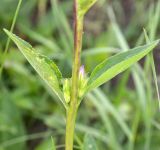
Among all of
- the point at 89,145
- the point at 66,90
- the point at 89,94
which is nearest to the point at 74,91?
the point at 66,90

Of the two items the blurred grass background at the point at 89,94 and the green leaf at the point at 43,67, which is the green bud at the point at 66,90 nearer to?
the green leaf at the point at 43,67

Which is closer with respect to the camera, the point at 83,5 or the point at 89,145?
the point at 83,5

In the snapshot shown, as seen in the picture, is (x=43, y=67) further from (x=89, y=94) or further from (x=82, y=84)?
(x=89, y=94)

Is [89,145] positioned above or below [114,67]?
below

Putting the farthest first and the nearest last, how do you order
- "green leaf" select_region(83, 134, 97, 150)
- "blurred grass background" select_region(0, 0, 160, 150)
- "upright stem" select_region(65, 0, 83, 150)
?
"blurred grass background" select_region(0, 0, 160, 150), "green leaf" select_region(83, 134, 97, 150), "upright stem" select_region(65, 0, 83, 150)

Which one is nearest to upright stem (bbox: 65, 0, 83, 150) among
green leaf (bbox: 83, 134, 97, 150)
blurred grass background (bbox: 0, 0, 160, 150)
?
green leaf (bbox: 83, 134, 97, 150)

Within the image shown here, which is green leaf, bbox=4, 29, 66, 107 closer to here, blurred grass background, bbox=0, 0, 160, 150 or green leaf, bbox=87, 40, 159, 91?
→ green leaf, bbox=87, 40, 159, 91

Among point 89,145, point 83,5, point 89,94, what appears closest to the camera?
point 83,5

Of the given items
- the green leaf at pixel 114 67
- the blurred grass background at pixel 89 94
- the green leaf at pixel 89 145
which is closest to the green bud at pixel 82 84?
the green leaf at pixel 114 67

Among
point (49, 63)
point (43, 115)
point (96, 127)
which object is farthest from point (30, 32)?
point (49, 63)
